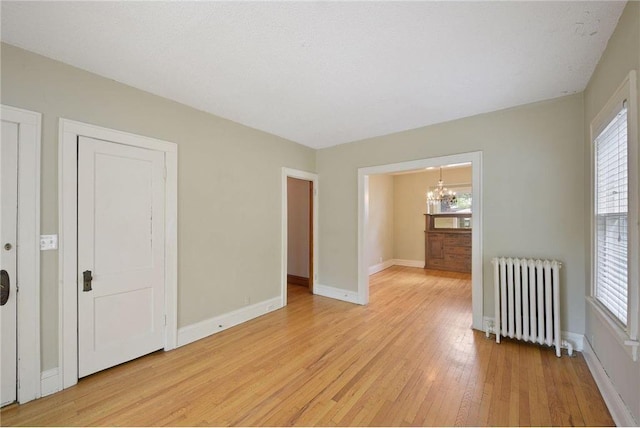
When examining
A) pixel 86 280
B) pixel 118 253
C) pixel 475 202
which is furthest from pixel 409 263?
pixel 86 280

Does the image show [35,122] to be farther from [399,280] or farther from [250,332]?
[399,280]

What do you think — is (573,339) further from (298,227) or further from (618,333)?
(298,227)

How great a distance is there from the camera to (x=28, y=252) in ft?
6.41

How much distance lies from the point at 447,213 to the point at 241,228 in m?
5.57

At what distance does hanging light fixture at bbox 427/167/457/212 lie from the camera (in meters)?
6.87

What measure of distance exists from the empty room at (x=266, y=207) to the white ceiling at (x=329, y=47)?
0.02m

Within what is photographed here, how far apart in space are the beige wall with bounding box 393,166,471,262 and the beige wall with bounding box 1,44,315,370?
408cm

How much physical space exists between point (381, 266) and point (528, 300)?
431cm

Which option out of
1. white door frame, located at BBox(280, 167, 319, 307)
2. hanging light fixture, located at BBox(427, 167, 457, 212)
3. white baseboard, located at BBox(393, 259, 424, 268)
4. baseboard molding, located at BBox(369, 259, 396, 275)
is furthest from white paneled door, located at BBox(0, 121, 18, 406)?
white baseboard, located at BBox(393, 259, 424, 268)

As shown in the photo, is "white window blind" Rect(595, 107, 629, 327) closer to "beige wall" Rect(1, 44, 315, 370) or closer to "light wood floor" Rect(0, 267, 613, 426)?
"light wood floor" Rect(0, 267, 613, 426)

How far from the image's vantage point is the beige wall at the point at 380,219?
6668 millimetres

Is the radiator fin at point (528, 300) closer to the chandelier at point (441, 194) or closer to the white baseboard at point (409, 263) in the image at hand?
the chandelier at point (441, 194)

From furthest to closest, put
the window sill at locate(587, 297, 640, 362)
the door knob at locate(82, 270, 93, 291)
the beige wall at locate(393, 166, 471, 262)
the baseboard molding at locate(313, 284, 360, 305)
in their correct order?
the beige wall at locate(393, 166, 471, 262) < the baseboard molding at locate(313, 284, 360, 305) < the door knob at locate(82, 270, 93, 291) < the window sill at locate(587, 297, 640, 362)

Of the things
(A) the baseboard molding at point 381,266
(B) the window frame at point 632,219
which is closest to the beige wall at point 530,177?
(B) the window frame at point 632,219
